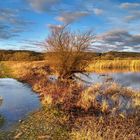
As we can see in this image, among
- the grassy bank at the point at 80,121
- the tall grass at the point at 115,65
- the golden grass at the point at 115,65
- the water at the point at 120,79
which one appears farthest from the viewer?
the tall grass at the point at 115,65

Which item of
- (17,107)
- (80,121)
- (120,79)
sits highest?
(80,121)

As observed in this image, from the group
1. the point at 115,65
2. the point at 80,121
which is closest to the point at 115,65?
the point at 115,65

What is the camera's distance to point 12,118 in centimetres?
1484

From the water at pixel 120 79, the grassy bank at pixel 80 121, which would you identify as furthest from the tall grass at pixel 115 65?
the grassy bank at pixel 80 121

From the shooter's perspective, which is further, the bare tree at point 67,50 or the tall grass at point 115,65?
the tall grass at point 115,65

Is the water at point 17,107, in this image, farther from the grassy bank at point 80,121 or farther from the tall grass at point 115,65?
the tall grass at point 115,65

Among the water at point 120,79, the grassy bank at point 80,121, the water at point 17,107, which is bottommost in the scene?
the water at point 120,79

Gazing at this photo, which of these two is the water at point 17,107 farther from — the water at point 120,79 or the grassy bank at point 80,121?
the water at point 120,79

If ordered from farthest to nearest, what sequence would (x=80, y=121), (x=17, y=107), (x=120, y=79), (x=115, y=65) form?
(x=115, y=65) < (x=120, y=79) < (x=17, y=107) < (x=80, y=121)

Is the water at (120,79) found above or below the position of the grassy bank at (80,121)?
below

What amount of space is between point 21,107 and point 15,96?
15.9 ft

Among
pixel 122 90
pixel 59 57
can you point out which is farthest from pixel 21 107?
pixel 59 57

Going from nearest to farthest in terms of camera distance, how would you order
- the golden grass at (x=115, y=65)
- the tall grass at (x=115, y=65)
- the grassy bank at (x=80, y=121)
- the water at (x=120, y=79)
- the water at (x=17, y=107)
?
the grassy bank at (x=80, y=121) < the water at (x=17, y=107) < the water at (x=120, y=79) < the golden grass at (x=115, y=65) < the tall grass at (x=115, y=65)

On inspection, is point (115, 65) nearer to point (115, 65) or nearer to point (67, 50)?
point (115, 65)
